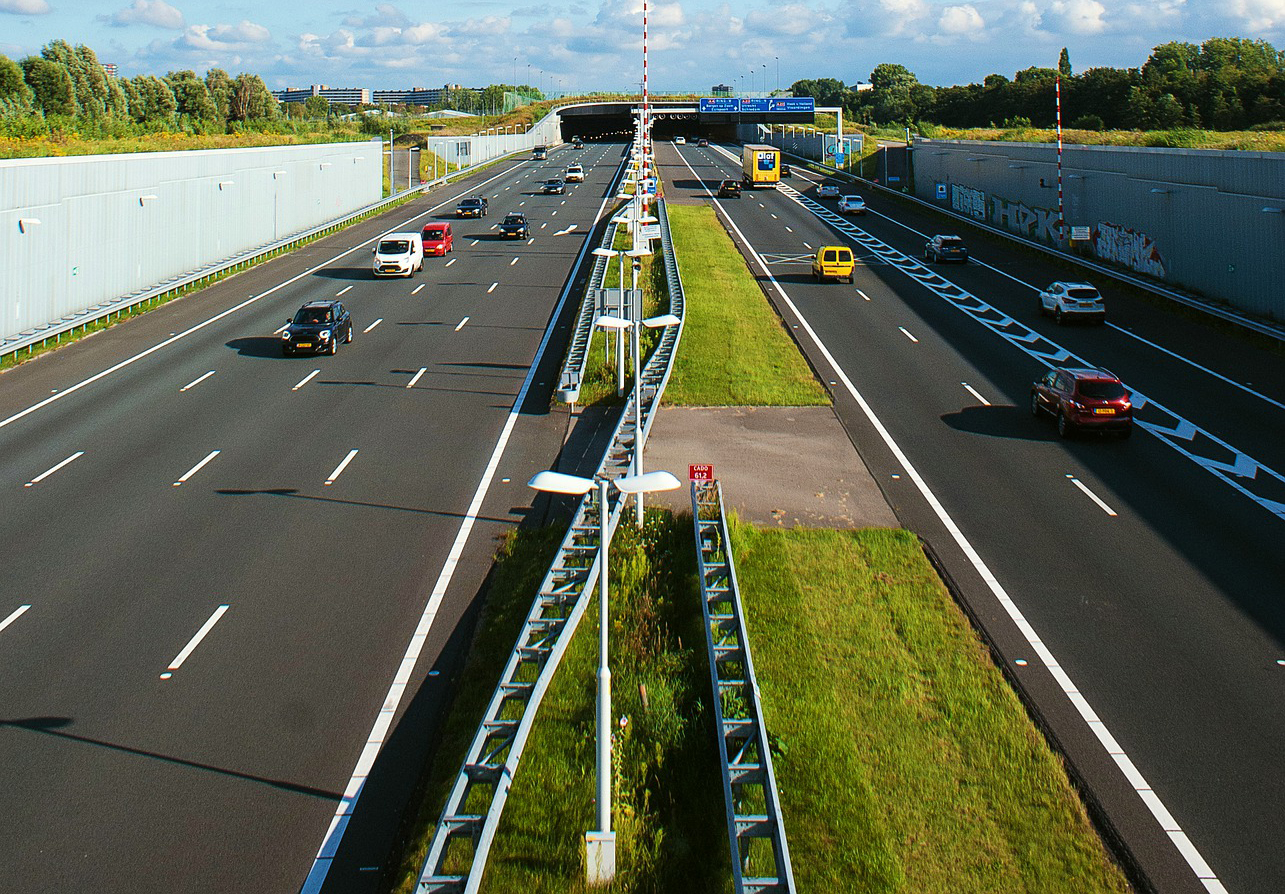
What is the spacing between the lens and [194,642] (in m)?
17.4

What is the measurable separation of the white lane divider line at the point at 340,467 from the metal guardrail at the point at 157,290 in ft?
53.5

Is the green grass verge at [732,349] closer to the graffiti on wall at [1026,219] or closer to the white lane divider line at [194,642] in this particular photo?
the white lane divider line at [194,642]

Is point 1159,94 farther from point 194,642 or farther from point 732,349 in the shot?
point 194,642

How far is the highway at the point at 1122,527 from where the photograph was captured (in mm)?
13719

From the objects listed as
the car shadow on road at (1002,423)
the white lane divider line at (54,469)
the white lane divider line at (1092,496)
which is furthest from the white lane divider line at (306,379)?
the white lane divider line at (1092,496)

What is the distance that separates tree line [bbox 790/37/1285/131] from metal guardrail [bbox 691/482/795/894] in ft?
262

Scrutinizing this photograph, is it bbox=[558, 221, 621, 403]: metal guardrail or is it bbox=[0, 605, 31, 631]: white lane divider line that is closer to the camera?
bbox=[0, 605, 31, 631]: white lane divider line

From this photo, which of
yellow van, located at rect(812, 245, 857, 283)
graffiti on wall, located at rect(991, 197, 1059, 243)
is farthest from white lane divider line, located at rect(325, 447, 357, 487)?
graffiti on wall, located at rect(991, 197, 1059, 243)

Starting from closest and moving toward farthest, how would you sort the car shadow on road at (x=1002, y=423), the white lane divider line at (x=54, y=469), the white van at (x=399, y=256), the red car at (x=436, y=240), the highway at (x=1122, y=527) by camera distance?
the highway at (x=1122, y=527)
the white lane divider line at (x=54, y=469)
the car shadow on road at (x=1002, y=423)
the white van at (x=399, y=256)
the red car at (x=436, y=240)

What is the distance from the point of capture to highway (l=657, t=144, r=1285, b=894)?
45.0 feet

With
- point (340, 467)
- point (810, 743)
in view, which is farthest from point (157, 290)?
point (810, 743)

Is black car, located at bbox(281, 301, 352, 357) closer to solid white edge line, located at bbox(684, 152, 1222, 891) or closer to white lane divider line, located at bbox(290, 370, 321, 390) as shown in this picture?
white lane divider line, located at bbox(290, 370, 321, 390)

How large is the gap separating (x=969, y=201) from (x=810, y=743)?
2760 inches

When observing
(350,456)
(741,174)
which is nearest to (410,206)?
(741,174)
